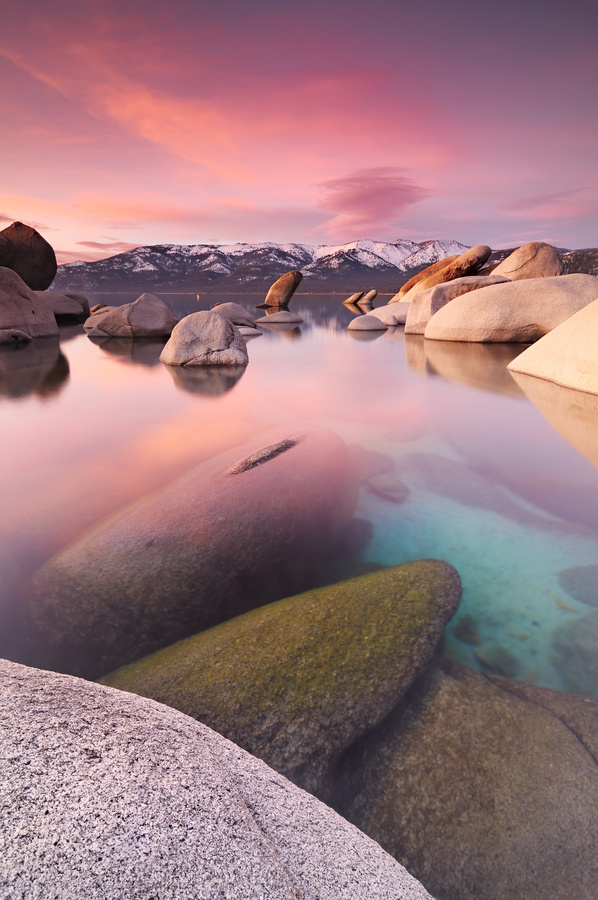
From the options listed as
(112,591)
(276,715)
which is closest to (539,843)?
(276,715)

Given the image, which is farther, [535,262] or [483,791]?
[535,262]

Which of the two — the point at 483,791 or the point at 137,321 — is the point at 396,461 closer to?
the point at 483,791

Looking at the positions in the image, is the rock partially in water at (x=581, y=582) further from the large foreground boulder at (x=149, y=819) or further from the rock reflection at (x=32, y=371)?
the rock reflection at (x=32, y=371)

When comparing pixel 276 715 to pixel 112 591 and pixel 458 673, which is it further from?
pixel 112 591

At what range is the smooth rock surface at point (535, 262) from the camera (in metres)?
19.3

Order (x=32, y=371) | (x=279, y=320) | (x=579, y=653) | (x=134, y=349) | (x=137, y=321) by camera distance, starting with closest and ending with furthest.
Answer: (x=579, y=653) → (x=32, y=371) → (x=134, y=349) → (x=137, y=321) → (x=279, y=320)

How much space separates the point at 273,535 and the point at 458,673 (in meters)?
1.57

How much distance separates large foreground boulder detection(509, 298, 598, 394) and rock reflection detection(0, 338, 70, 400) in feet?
30.6

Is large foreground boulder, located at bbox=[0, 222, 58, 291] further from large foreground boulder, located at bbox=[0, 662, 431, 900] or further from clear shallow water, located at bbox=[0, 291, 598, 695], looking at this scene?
large foreground boulder, located at bbox=[0, 662, 431, 900]

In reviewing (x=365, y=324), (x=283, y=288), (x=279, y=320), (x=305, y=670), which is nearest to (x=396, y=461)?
(x=305, y=670)

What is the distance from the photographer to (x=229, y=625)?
249cm

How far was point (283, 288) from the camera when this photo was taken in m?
34.7

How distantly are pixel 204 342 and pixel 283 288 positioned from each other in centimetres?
2614

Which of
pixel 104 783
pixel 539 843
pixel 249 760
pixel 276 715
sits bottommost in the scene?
pixel 539 843
